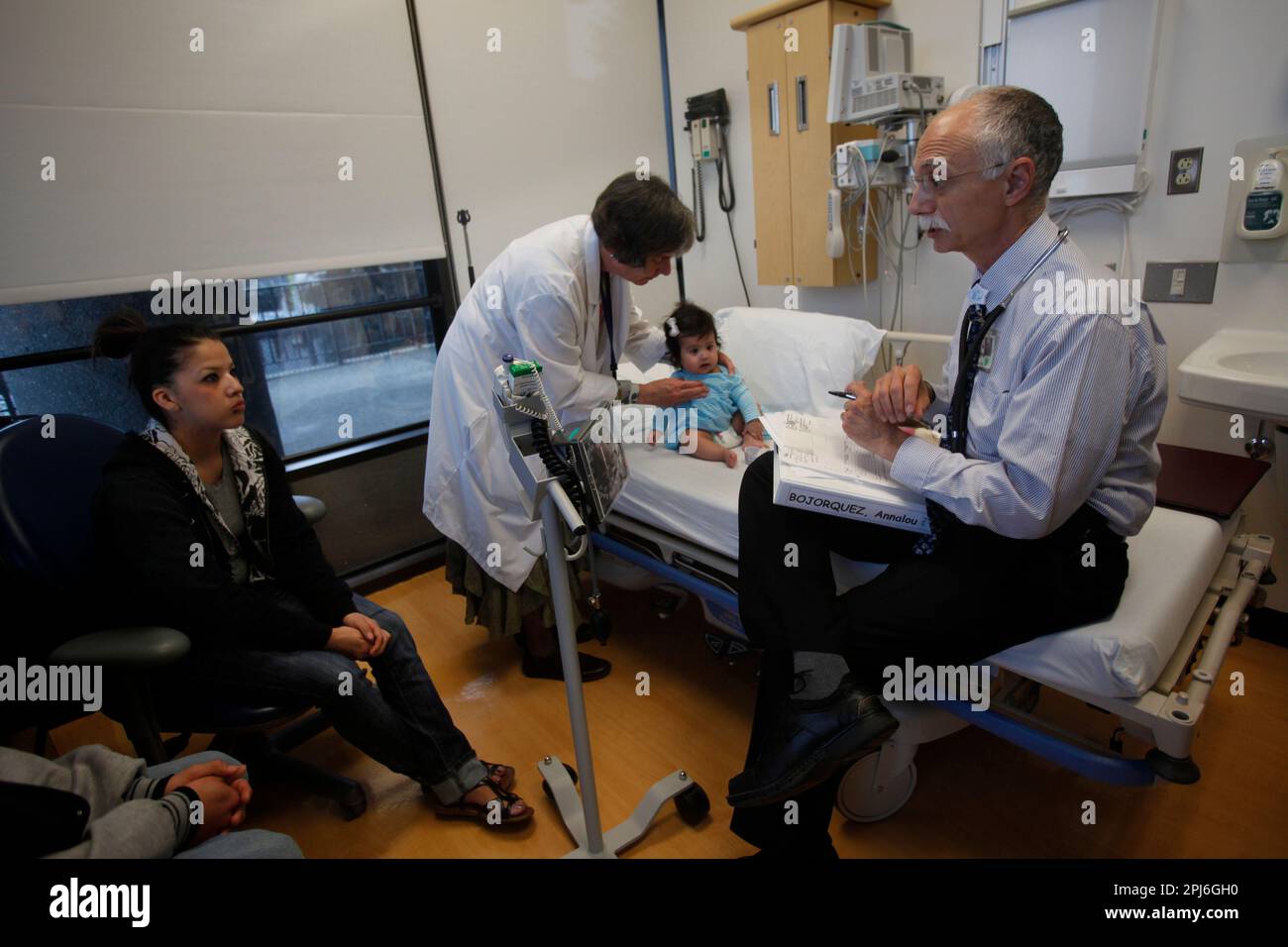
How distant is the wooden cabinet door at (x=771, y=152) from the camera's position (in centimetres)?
293

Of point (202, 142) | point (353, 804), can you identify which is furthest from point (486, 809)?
point (202, 142)

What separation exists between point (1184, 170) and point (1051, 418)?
1.52 metres

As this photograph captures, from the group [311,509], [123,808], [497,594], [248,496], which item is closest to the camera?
[123,808]

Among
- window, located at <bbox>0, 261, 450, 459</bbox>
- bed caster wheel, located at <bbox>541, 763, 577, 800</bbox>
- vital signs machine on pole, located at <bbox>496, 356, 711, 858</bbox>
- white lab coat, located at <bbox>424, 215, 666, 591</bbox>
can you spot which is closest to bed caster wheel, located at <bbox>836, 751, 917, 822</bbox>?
vital signs machine on pole, located at <bbox>496, 356, 711, 858</bbox>

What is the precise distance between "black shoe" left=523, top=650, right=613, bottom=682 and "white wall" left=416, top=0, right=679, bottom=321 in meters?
1.72

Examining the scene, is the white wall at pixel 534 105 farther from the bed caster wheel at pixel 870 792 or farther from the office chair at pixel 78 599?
the bed caster wheel at pixel 870 792

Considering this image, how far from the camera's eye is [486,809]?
6.16ft

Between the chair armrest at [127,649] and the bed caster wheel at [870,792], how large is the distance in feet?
4.82

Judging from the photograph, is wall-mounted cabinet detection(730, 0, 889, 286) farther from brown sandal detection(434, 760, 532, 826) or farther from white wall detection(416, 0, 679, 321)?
brown sandal detection(434, 760, 532, 826)

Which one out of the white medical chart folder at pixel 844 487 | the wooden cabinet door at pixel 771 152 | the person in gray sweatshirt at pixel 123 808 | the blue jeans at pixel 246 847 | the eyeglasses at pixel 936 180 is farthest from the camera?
the wooden cabinet door at pixel 771 152

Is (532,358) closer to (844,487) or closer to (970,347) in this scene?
(844,487)

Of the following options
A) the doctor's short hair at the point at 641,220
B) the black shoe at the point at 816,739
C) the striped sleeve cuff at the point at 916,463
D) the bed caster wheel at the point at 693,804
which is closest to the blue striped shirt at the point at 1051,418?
the striped sleeve cuff at the point at 916,463
